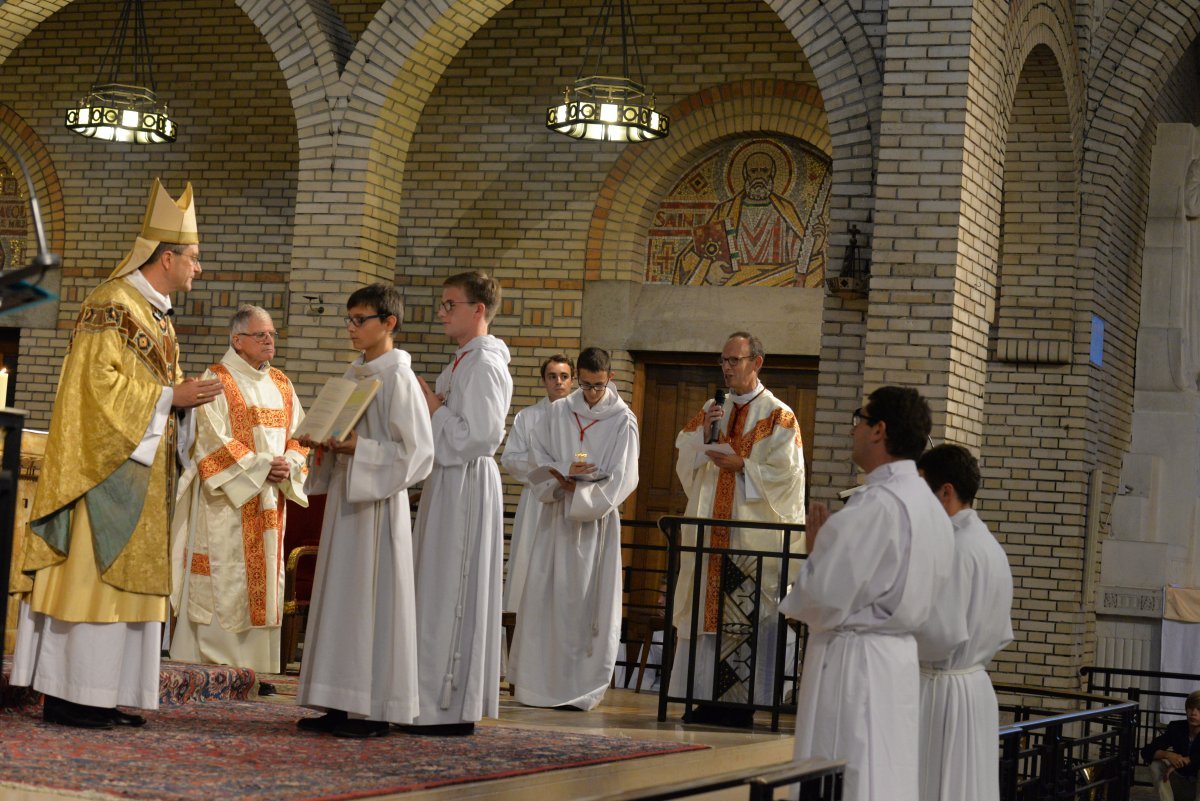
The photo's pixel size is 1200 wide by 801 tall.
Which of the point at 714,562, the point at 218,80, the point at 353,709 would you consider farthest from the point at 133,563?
the point at 218,80

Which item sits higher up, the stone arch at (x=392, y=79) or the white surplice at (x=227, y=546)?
the stone arch at (x=392, y=79)

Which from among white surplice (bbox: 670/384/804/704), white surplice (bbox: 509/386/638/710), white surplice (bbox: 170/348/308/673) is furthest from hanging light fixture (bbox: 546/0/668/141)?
white surplice (bbox: 170/348/308/673)

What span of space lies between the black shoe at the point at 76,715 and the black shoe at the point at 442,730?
1112 mm

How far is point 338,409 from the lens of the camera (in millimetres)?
5496

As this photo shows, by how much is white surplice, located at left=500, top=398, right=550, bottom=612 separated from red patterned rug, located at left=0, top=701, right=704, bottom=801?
2357 mm

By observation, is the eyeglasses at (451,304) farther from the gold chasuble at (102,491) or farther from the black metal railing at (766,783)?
the black metal railing at (766,783)

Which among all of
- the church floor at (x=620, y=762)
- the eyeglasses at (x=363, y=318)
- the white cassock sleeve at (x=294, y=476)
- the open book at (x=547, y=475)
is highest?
the eyeglasses at (x=363, y=318)

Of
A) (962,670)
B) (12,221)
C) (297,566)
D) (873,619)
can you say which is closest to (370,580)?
(873,619)

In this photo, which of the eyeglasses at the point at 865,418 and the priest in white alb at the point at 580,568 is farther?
the priest in white alb at the point at 580,568

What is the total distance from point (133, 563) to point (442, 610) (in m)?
1.15

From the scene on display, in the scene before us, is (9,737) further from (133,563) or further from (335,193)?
(335,193)

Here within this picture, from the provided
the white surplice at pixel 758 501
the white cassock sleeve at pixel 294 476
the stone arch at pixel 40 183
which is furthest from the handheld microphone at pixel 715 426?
the stone arch at pixel 40 183

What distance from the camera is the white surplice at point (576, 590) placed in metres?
7.77

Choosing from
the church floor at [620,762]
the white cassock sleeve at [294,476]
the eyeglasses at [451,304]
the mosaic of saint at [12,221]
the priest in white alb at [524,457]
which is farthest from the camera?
the mosaic of saint at [12,221]
